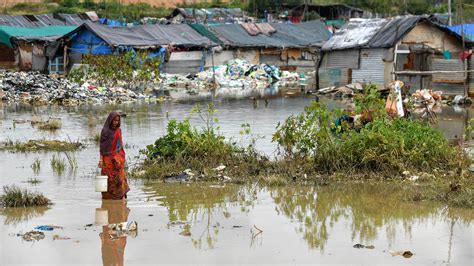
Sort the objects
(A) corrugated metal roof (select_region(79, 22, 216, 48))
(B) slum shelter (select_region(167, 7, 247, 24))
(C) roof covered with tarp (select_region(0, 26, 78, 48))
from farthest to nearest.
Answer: (B) slum shelter (select_region(167, 7, 247, 24)) → (C) roof covered with tarp (select_region(0, 26, 78, 48)) → (A) corrugated metal roof (select_region(79, 22, 216, 48))

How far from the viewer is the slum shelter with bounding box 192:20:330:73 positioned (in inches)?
1565

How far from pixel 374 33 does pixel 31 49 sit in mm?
16371

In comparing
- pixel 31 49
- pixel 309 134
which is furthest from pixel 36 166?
pixel 31 49

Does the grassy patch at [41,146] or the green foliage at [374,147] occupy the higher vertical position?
the green foliage at [374,147]

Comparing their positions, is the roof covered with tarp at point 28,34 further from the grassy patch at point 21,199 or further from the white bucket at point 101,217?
the white bucket at point 101,217

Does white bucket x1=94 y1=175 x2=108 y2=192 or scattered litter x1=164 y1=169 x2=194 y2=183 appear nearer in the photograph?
white bucket x1=94 y1=175 x2=108 y2=192

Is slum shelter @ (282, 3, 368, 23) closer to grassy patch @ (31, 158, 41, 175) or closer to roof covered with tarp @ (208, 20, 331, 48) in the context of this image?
roof covered with tarp @ (208, 20, 331, 48)

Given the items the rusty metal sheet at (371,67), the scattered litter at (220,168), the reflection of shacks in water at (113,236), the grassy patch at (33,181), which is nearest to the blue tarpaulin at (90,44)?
the rusty metal sheet at (371,67)

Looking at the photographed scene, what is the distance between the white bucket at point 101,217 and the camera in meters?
8.11

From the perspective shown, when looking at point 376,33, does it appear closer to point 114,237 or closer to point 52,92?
point 52,92

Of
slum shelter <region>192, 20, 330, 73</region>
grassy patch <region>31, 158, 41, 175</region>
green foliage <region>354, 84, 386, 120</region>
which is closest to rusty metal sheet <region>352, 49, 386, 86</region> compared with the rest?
slum shelter <region>192, 20, 330, 73</region>

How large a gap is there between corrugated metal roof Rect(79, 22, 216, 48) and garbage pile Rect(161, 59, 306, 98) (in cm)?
158

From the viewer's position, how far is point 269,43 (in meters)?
41.1

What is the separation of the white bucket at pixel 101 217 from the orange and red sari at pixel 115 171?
1.26 feet
